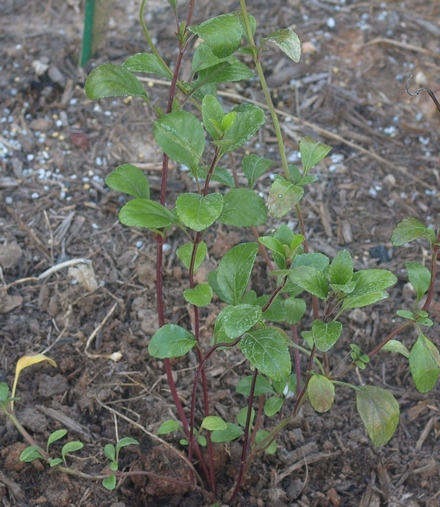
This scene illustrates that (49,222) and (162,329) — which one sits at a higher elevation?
(162,329)

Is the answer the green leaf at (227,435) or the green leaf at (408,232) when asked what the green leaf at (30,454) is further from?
the green leaf at (408,232)

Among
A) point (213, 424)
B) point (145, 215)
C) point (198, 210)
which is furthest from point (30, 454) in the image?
point (198, 210)

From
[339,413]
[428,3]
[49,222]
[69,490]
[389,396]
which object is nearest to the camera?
[389,396]

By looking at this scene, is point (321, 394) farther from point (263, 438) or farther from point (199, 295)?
point (263, 438)

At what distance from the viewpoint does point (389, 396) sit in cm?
155

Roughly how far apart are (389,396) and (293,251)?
43cm

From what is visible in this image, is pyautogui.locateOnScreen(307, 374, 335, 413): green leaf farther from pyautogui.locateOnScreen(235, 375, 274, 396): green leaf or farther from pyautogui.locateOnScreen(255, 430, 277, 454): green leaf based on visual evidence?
pyautogui.locateOnScreen(255, 430, 277, 454): green leaf

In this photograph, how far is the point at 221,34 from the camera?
133 centimetres

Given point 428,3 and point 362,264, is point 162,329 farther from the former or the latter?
point 428,3

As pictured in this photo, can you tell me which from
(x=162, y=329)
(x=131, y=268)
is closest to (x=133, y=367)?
(x=131, y=268)

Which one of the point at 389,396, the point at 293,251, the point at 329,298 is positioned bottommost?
the point at 389,396

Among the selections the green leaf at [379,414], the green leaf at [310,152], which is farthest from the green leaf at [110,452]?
the green leaf at [310,152]

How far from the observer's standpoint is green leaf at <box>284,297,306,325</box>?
1689mm

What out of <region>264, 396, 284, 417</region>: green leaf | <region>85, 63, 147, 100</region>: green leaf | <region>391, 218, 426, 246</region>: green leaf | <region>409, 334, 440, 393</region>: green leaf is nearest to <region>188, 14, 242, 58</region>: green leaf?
<region>85, 63, 147, 100</region>: green leaf
